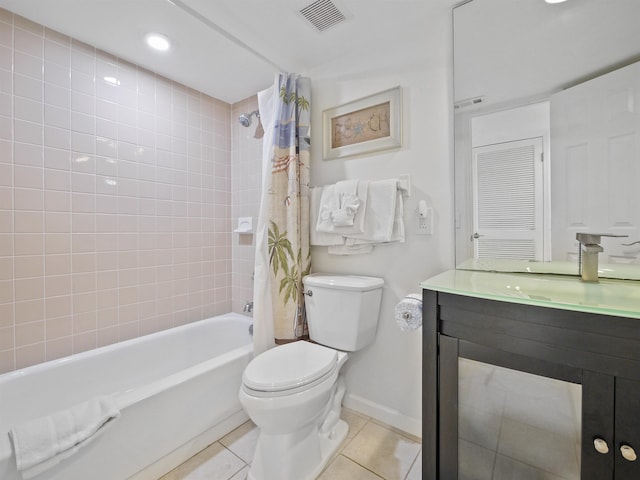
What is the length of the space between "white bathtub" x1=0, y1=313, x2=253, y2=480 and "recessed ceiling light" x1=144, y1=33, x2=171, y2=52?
175cm

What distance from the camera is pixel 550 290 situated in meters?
0.89

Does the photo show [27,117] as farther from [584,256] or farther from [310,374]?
[584,256]

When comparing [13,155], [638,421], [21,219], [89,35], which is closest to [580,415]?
[638,421]

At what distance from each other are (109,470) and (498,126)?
6.92 ft

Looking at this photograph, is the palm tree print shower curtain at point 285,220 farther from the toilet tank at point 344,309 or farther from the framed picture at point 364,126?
the framed picture at point 364,126

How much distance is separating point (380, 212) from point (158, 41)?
157 cm

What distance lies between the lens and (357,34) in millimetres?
1521

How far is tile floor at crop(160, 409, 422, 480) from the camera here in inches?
48.6

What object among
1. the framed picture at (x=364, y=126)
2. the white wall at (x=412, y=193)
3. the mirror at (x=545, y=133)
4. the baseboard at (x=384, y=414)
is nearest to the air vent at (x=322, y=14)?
Answer: the white wall at (x=412, y=193)

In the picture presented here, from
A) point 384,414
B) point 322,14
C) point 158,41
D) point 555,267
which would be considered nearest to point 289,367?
point 384,414

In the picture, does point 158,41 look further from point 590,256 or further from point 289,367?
point 590,256

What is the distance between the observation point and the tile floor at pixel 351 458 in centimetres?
124

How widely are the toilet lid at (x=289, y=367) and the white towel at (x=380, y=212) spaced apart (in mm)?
625

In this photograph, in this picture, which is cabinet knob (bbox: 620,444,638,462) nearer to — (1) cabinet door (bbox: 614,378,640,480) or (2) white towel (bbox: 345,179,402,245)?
(1) cabinet door (bbox: 614,378,640,480)
